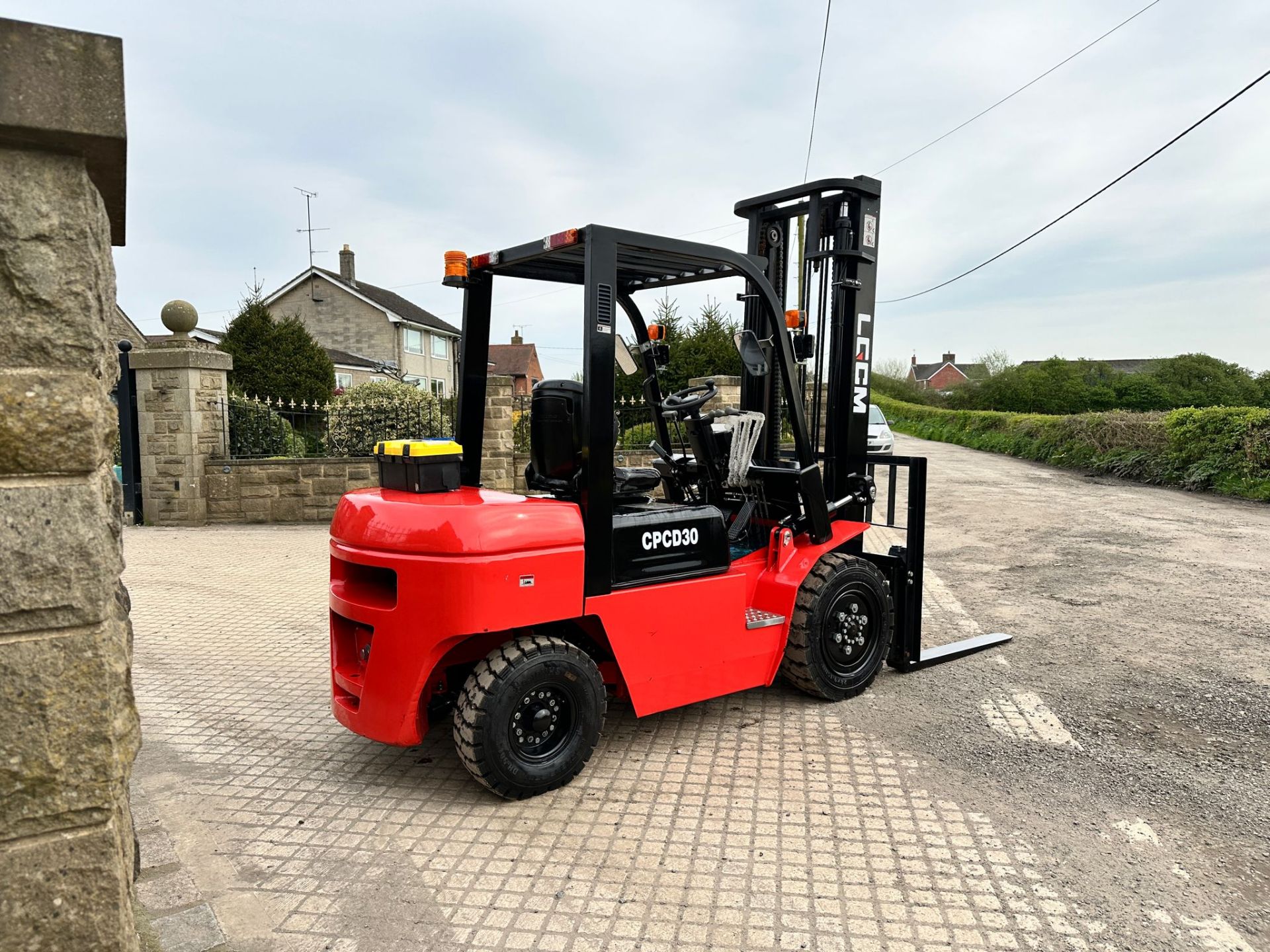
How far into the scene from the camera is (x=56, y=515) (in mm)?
1795

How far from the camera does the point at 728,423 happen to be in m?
5.09

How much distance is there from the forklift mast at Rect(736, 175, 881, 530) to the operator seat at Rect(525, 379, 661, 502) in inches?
66.3

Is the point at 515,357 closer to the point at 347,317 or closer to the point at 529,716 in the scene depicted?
the point at 347,317

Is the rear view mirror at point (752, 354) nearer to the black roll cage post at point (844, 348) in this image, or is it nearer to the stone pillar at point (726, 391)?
the black roll cage post at point (844, 348)

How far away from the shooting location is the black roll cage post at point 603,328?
151 inches

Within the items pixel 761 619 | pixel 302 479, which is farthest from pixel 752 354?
pixel 302 479

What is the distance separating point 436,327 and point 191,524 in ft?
118

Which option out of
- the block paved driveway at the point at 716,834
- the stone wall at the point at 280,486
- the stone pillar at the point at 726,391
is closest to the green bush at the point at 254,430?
the stone wall at the point at 280,486

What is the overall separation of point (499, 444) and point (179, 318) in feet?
16.1

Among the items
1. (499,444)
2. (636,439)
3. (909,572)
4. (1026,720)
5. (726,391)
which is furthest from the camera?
(726,391)

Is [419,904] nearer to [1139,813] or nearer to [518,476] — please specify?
[1139,813]

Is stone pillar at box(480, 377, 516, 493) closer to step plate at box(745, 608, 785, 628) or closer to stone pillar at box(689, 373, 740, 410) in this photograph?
stone pillar at box(689, 373, 740, 410)

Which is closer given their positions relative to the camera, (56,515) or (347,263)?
(56,515)

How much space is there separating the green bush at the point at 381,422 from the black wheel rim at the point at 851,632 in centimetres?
923
